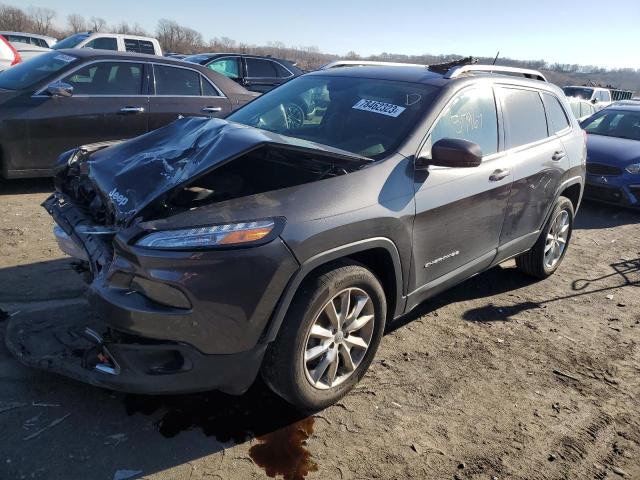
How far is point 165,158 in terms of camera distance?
296 centimetres

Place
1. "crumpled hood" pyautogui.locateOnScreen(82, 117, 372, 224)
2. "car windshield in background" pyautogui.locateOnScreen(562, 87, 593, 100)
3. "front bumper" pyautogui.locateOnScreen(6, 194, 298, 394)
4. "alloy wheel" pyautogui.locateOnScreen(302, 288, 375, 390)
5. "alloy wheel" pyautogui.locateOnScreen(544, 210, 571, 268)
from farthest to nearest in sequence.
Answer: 1. "car windshield in background" pyautogui.locateOnScreen(562, 87, 593, 100)
2. "alloy wheel" pyautogui.locateOnScreen(544, 210, 571, 268)
3. "alloy wheel" pyautogui.locateOnScreen(302, 288, 375, 390)
4. "crumpled hood" pyautogui.locateOnScreen(82, 117, 372, 224)
5. "front bumper" pyautogui.locateOnScreen(6, 194, 298, 394)

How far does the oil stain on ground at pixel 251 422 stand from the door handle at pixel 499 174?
2127 millimetres

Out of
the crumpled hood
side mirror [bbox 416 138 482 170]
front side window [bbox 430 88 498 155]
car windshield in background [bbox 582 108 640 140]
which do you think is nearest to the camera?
the crumpled hood

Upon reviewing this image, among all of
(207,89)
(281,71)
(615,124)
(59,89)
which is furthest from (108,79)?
(615,124)

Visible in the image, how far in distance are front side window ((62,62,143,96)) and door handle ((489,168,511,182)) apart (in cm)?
486

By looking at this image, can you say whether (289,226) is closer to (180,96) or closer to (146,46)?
(180,96)

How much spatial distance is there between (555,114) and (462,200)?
2053 mm

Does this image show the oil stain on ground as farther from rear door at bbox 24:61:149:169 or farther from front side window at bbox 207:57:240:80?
front side window at bbox 207:57:240:80

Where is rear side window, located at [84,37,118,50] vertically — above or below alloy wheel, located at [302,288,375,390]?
above

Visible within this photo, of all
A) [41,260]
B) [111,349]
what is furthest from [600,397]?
[41,260]

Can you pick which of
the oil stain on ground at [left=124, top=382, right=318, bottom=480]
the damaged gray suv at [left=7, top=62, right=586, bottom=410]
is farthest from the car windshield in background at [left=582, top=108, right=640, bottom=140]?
the oil stain on ground at [left=124, top=382, right=318, bottom=480]

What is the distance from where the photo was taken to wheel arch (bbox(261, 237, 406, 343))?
2.56 metres

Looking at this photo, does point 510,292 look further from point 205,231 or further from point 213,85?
point 213,85

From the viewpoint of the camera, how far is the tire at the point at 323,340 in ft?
8.71
